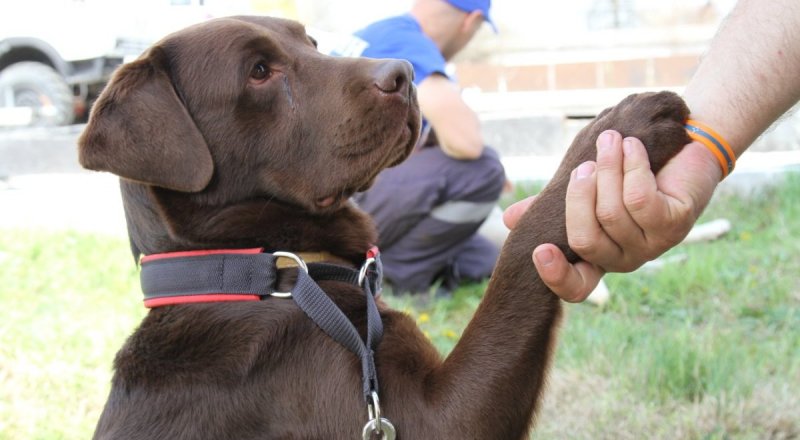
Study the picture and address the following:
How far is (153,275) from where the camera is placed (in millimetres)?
2205

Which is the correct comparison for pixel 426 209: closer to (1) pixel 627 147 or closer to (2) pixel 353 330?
(2) pixel 353 330

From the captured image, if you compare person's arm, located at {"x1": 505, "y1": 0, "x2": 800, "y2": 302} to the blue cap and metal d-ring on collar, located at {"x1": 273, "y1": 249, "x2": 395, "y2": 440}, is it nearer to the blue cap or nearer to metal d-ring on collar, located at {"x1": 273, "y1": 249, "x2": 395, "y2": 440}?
metal d-ring on collar, located at {"x1": 273, "y1": 249, "x2": 395, "y2": 440}

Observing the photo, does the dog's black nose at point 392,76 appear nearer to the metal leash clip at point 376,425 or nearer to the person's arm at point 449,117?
the metal leash clip at point 376,425

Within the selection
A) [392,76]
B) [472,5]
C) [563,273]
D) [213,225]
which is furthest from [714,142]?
[472,5]

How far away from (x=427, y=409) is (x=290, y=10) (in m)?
6.95

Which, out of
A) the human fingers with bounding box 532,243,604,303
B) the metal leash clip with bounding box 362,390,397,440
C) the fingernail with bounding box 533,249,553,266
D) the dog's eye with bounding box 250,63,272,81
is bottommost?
the metal leash clip with bounding box 362,390,397,440

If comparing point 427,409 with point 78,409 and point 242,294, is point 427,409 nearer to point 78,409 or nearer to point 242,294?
point 242,294

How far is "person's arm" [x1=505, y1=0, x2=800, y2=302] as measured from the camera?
5.98ft

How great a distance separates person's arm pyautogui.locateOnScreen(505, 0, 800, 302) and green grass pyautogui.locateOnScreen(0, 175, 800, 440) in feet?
3.55

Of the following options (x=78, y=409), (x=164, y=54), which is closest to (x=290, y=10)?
(x=78, y=409)

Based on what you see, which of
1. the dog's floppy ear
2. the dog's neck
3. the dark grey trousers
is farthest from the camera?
the dark grey trousers

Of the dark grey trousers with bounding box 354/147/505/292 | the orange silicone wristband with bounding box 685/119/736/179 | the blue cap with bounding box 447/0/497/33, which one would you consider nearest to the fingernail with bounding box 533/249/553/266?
the orange silicone wristband with bounding box 685/119/736/179

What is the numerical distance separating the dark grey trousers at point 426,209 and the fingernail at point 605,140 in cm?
340

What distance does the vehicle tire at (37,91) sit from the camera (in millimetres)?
12789
